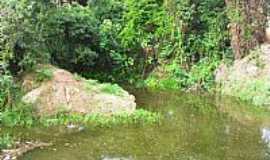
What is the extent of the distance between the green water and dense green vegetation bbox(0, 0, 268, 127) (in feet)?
12.4

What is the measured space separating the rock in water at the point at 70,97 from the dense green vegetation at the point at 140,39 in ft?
5.09

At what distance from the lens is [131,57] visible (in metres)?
22.1

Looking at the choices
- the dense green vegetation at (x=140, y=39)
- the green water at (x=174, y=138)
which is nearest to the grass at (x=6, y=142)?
the green water at (x=174, y=138)

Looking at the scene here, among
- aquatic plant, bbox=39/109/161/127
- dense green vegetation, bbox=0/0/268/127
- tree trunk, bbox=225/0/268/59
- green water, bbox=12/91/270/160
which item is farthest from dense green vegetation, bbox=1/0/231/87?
green water, bbox=12/91/270/160

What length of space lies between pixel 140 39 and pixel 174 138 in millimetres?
9323

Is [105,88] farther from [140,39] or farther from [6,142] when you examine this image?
[140,39]

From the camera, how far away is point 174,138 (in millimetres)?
13125

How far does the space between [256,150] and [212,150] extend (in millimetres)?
883

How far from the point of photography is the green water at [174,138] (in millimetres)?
11797

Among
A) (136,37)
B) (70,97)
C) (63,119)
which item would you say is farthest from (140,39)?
(63,119)

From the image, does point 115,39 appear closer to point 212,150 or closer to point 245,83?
point 245,83

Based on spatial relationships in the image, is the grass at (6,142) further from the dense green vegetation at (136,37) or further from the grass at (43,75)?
the dense green vegetation at (136,37)

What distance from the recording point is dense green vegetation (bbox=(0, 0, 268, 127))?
63.4ft

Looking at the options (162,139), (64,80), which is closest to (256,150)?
(162,139)
